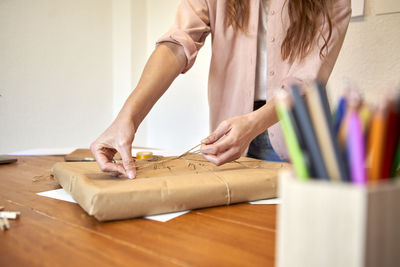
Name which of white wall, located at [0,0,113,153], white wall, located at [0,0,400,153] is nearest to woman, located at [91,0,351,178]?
white wall, located at [0,0,400,153]

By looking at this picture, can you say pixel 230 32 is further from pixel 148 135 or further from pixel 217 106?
pixel 148 135

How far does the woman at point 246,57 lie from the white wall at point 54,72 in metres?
1.51

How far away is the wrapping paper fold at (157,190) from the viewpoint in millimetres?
445

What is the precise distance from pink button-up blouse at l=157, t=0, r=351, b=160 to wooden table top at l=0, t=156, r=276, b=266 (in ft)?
1.73

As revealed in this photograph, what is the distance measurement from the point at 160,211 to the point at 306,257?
0.29m

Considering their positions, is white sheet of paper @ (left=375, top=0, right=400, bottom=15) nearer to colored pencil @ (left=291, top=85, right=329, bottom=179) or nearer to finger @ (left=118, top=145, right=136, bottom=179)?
finger @ (left=118, top=145, right=136, bottom=179)

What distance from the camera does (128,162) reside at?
0.63 m

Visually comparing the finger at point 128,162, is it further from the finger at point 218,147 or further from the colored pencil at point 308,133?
the colored pencil at point 308,133

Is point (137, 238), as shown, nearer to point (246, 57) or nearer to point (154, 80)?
point (154, 80)

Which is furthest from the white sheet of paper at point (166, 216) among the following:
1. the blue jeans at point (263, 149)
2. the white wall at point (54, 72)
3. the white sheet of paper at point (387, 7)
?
the white wall at point (54, 72)

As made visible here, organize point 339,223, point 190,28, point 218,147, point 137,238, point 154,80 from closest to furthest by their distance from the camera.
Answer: point 339,223, point 137,238, point 218,147, point 154,80, point 190,28

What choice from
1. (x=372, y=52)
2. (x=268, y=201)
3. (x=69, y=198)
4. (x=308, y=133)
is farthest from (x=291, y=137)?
(x=372, y=52)

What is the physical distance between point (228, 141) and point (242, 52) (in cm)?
46

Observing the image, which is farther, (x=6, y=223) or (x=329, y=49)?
(x=329, y=49)
